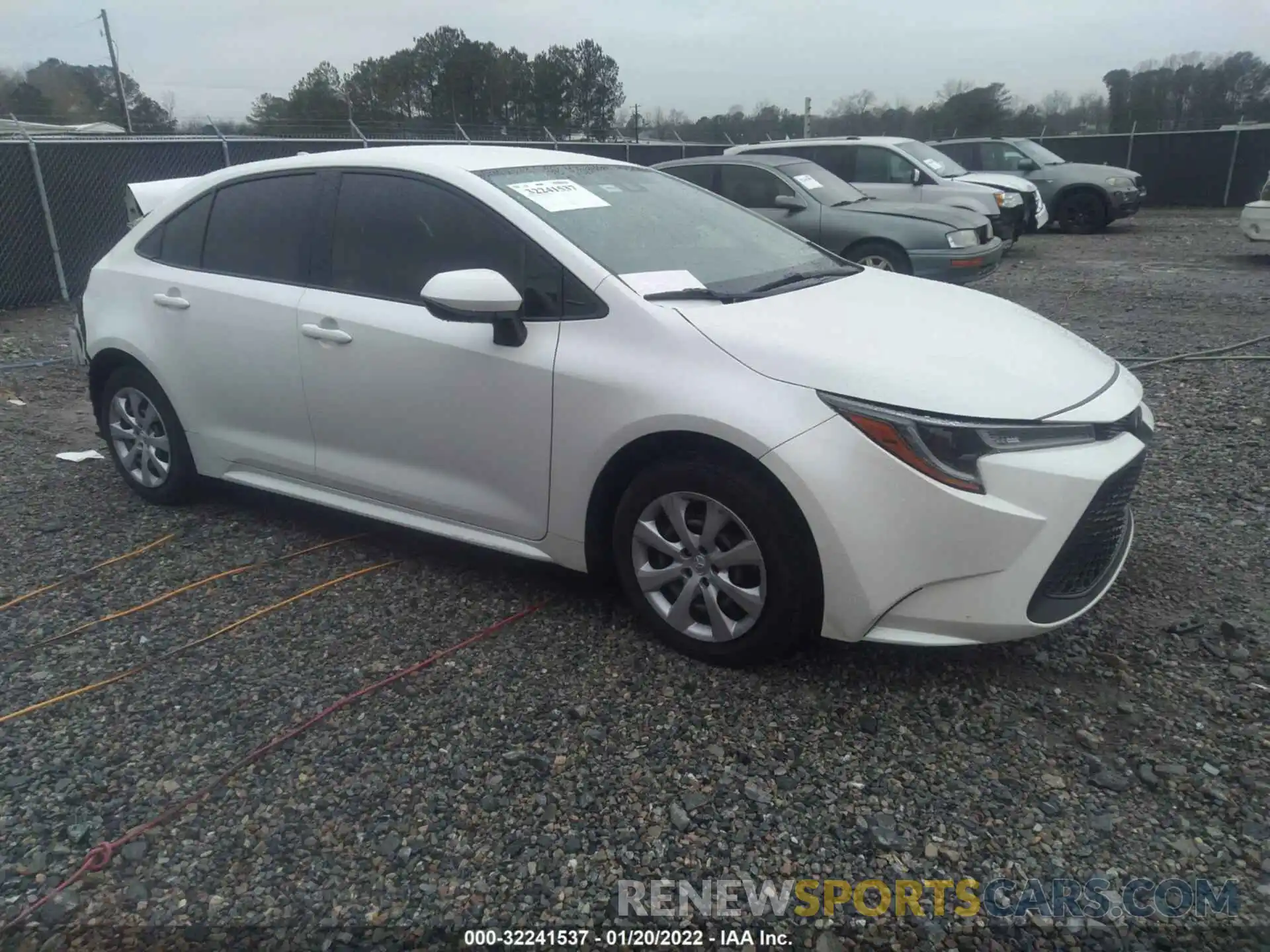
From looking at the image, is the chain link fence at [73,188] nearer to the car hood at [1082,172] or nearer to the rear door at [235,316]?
the rear door at [235,316]

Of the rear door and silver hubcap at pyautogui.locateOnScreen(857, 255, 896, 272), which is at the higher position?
the rear door

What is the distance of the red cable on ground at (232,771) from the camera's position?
7.83ft

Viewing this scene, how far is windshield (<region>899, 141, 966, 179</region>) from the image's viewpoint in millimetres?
13258

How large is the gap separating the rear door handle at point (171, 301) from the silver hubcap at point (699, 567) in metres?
2.43

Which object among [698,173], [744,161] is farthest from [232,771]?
[698,173]

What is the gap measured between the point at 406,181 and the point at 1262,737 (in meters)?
3.38

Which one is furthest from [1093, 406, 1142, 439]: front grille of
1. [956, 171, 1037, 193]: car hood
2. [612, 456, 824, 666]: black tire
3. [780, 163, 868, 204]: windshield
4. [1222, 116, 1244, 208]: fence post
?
[1222, 116, 1244, 208]: fence post

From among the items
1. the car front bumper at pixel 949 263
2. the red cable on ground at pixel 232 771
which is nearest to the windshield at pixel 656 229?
the red cable on ground at pixel 232 771

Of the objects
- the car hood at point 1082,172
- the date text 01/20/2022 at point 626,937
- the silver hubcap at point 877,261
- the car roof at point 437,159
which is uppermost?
the car roof at point 437,159

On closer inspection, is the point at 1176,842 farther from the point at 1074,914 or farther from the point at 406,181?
the point at 406,181

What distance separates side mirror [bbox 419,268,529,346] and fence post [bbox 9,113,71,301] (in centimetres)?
969

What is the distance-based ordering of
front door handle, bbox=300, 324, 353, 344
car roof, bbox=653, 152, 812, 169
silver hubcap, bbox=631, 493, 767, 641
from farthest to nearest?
car roof, bbox=653, 152, 812, 169
front door handle, bbox=300, 324, 353, 344
silver hubcap, bbox=631, 493, 767, 641

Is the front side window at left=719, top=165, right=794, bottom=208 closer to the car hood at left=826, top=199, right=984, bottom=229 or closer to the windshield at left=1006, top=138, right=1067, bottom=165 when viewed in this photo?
the car hood at left=826, top=199, right=984, bottom=229

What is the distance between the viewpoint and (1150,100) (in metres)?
28.1
